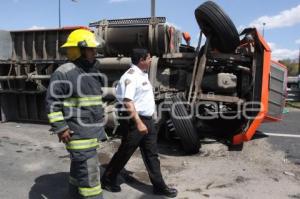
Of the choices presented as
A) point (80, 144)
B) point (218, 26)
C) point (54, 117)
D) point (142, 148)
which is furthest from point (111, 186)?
point (218, 26)

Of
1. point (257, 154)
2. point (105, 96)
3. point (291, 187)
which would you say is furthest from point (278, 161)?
point (105, 96)

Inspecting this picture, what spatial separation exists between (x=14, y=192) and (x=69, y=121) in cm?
140

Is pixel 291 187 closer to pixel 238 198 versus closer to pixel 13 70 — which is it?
pixel 238 198

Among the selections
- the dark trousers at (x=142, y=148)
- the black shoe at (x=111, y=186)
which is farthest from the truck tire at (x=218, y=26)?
the black shoe at (x=111, y=186)

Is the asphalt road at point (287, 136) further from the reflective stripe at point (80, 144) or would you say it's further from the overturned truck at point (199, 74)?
the reflective stripe at point (80, 144)

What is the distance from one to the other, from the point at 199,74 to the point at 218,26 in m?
0.81

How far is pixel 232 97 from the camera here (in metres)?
6.79

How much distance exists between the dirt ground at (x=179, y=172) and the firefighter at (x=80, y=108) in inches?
32.1

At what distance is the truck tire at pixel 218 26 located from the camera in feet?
21.4

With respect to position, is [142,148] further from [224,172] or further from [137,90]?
[224,172]

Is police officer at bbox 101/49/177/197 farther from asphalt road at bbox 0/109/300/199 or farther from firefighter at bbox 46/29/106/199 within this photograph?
firefighter at bbox 46/29/106/199

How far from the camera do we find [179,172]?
5355 millimetres

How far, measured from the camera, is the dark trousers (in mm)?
4387

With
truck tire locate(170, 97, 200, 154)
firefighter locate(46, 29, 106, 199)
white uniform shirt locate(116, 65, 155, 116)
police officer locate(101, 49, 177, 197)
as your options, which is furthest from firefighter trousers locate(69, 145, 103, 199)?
truck tire locate(170, 97, 200, 154)
